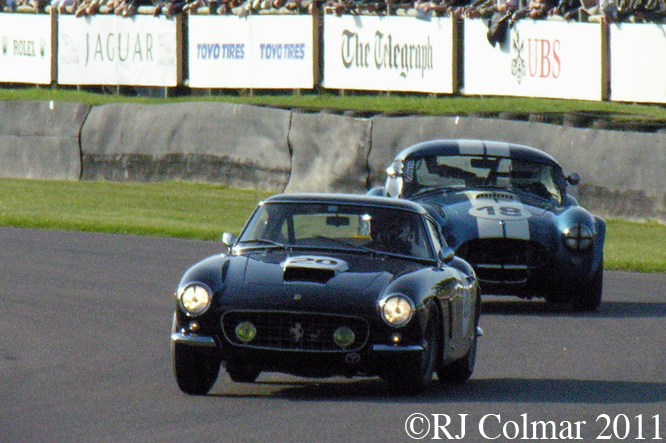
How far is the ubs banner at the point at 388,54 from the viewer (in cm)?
2306

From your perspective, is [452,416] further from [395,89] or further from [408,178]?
[395,89]

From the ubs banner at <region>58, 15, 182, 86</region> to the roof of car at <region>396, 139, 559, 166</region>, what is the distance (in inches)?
537

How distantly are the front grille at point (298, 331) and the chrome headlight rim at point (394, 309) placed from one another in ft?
0.38

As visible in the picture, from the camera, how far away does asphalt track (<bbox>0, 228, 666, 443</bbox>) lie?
6.97 meters

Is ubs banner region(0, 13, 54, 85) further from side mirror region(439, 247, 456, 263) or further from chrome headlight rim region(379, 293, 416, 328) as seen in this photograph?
chrome headlight rim region(379, 293, 416, 328)

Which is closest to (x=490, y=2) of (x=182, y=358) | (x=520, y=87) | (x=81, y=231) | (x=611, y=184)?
(x=520, y=87)

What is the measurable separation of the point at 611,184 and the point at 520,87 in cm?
375

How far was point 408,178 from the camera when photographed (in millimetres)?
13555

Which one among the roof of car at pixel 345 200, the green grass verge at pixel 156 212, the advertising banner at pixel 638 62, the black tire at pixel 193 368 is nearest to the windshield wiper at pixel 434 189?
the green grass verge at pixel 156 212

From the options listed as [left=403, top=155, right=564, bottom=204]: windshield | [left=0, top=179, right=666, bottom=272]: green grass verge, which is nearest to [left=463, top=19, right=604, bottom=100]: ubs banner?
[left=0, top=179, right=666, bottom=272]: green grass verge

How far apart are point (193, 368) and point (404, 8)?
639 inches

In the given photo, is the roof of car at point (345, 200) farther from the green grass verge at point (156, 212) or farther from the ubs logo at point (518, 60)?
the ubs logo at point (518, 60)

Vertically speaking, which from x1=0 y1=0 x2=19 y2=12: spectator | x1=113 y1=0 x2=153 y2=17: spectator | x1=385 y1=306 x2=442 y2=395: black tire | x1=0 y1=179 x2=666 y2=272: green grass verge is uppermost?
x1=0 y1=0 x2=19 y2=12: spectator

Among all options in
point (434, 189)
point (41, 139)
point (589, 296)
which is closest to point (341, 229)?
point (589, 296)
